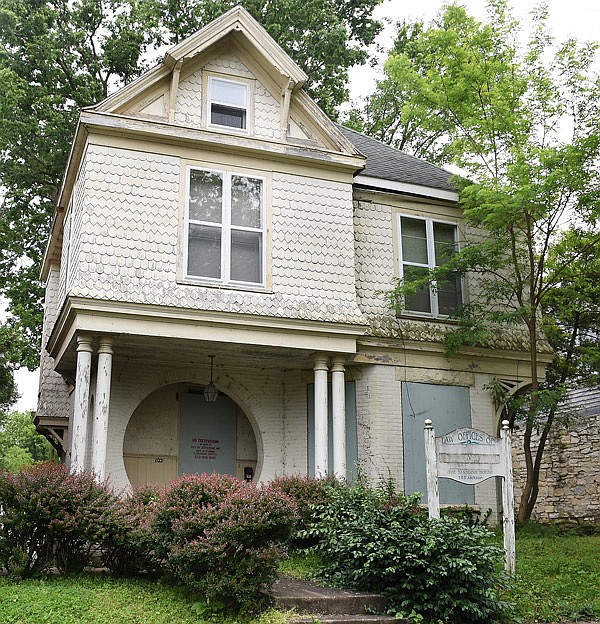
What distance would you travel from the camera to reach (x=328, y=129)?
14031mm

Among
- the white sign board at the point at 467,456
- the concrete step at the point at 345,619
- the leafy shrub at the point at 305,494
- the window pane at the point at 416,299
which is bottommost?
the concrete step at the point at 345,619

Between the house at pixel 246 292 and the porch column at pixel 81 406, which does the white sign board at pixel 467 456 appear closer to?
the house at pixel 246 292

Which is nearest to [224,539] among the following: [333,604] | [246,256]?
[333,604]

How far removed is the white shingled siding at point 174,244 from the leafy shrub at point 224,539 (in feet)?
13.5

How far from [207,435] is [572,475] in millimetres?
8162

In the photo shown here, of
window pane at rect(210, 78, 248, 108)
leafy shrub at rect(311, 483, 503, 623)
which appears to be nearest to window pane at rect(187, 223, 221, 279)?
window pane at rect(210, 78, 248, 108)

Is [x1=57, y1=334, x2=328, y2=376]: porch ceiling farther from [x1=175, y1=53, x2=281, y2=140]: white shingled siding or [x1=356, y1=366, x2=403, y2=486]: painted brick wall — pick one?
[x1=175, y1=53, x2=281, y2=140]: white shingled siding

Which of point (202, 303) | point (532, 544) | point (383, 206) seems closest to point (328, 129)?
point (383, 206)

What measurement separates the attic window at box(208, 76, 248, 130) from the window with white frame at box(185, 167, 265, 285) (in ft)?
3.48

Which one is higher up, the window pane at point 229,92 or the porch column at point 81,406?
the window pane at point 229,92

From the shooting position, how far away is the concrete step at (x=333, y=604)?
317 inches

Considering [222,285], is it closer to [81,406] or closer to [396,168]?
[81,406]

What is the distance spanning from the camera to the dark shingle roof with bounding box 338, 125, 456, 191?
15117 millimetres

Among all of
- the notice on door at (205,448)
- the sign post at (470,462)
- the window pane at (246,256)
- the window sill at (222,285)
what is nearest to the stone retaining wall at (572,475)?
the sign post at (470,462)
